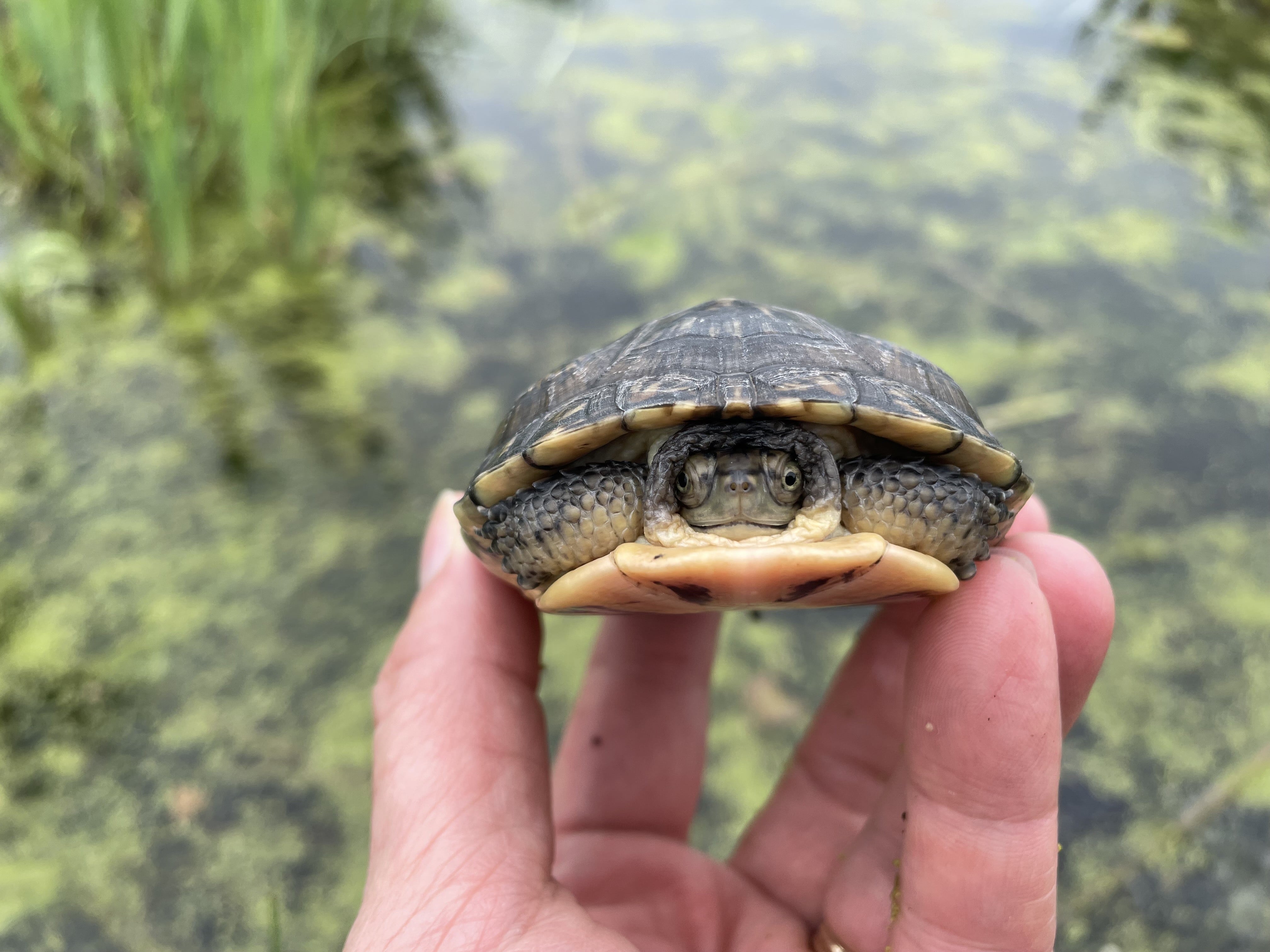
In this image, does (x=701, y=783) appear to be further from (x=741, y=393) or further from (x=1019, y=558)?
(x=741, y=393)

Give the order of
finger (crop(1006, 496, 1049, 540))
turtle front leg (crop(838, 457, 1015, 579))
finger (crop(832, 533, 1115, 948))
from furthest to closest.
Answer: finger (crop(1006, 496, 1049, 540)) → finger (crop(832, 533, 1115, 948)) → turtle front leg (crop(838, 457, 1015, 579))

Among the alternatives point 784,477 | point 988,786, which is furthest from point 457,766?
point 988,786

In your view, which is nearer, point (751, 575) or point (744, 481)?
point (751, 575)

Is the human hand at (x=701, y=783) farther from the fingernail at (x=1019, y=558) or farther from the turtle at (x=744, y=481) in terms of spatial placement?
the turtle at (x=744, y=481)

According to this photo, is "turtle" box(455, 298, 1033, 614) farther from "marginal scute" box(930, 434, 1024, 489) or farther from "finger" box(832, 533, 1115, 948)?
"finger" box(832, 533, 1115, 948)

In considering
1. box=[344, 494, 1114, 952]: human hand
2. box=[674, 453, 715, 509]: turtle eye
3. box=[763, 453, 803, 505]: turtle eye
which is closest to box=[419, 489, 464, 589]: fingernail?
box=[344, 494, 1114, 952]: human hand

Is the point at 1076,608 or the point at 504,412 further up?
the point at 1076,608

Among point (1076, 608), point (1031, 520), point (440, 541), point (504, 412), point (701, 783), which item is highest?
point (1076, 608)

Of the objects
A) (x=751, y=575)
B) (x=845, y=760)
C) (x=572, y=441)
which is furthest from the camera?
(x=845, y=760)
